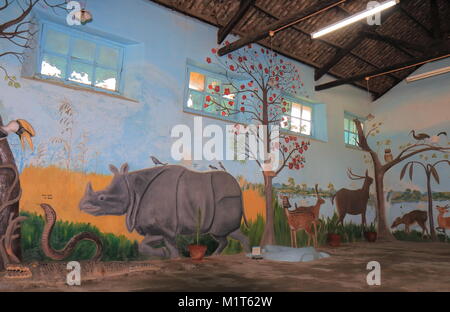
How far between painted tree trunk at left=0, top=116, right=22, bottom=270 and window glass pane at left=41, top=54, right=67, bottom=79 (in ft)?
3.06

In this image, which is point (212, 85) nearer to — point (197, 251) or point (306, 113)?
point (306, 113)

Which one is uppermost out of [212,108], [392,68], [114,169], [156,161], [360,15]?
[392,68]

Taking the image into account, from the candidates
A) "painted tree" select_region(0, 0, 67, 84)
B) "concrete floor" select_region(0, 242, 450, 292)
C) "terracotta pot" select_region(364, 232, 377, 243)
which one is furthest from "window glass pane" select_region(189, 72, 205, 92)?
"terracotta pot" select_region(364, 232, 377, 243)

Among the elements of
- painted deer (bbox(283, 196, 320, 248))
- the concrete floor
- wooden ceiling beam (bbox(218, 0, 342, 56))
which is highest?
wooden ceiling beam (bbox(218, 0, 342, 56))

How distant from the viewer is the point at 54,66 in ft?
14.6

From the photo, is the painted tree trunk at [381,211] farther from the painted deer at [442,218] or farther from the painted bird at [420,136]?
the painted bird at [420,136]

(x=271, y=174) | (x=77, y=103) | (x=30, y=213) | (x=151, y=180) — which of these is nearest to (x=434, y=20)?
(x=271, y=174)

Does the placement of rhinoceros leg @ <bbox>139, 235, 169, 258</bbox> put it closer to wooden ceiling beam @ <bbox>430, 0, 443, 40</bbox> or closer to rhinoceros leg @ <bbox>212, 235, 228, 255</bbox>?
rhinoceros leg @ <bbox>212, 235, 228, 255</bbox>

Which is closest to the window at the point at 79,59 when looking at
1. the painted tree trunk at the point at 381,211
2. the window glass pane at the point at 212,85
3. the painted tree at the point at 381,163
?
the window glass pane at the point at 212,85

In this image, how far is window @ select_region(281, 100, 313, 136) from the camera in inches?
276

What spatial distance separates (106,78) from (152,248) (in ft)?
8.40

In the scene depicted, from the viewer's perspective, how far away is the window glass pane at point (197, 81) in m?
5.76

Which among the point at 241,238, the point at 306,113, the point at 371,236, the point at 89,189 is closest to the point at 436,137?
the point at 371,236

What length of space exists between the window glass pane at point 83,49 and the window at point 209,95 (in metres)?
1.60
